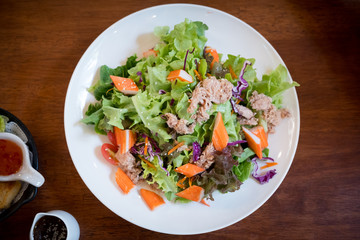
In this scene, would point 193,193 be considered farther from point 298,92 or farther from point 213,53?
point 298,92

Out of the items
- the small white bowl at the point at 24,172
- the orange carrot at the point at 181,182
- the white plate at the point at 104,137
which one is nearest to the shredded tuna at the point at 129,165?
the white plate at the point at 104,137

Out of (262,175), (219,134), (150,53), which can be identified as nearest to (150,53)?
(150,53)

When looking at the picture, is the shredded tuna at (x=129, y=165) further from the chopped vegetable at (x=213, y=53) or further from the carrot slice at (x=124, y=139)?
the chopped vegetable at (x=213, y=53)

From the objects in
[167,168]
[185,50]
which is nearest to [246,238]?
[167,168]

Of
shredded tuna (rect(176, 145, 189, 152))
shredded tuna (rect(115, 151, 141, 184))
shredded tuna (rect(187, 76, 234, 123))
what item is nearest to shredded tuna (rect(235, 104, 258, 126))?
shredded tuna (rect(187, 76, 234, 123))

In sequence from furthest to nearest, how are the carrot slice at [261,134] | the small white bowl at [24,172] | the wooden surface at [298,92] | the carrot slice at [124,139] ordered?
the wooden surface at [298,92] → the carrot slice at [261,134] → the carrot slice at [124,139] → the small white bowl at [24,172]

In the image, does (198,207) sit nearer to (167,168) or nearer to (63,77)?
(167,168)

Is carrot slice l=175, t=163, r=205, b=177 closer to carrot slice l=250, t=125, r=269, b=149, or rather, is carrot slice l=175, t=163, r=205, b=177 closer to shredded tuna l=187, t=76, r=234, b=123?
shredded tuna l=187, t=76, r=234, b=123
